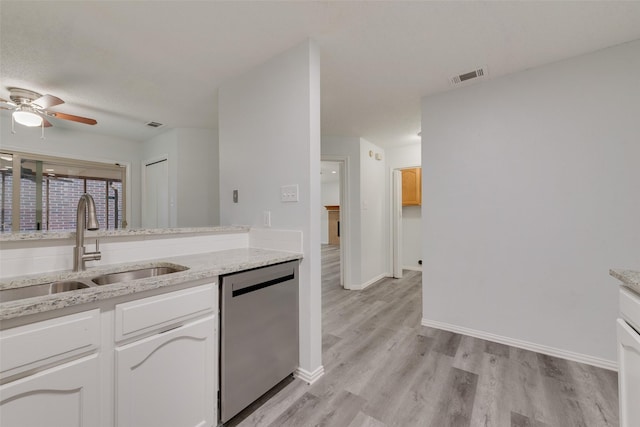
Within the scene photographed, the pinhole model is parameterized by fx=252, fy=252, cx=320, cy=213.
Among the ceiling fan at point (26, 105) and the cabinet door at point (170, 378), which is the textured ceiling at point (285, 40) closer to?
the ceiling fan at point (26, 105)

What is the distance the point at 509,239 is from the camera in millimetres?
2225

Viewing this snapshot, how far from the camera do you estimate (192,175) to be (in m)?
3.79

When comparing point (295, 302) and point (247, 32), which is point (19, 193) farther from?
point (295, 302)

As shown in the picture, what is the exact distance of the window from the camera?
337 centimetres

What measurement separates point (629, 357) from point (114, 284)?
193 cm

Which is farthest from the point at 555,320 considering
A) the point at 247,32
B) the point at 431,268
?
the point at 247,32

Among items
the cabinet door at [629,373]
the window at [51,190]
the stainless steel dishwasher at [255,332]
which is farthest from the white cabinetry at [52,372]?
the window at [51,190]

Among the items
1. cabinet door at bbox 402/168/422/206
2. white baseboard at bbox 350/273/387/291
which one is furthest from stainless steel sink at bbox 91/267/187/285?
cabinet door at bbox 402/168/422/206

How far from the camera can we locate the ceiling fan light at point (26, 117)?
7.93 ft

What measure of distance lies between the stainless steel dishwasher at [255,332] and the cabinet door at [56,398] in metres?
0.52

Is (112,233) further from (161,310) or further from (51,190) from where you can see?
(51,190)

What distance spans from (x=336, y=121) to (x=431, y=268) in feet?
7.01

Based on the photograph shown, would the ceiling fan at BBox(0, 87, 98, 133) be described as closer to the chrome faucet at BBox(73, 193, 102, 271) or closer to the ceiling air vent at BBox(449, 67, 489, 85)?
the chrome faucet at BBox(73, 193, 102, 271)

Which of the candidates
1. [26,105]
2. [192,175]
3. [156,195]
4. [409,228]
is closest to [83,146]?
[156,195]
